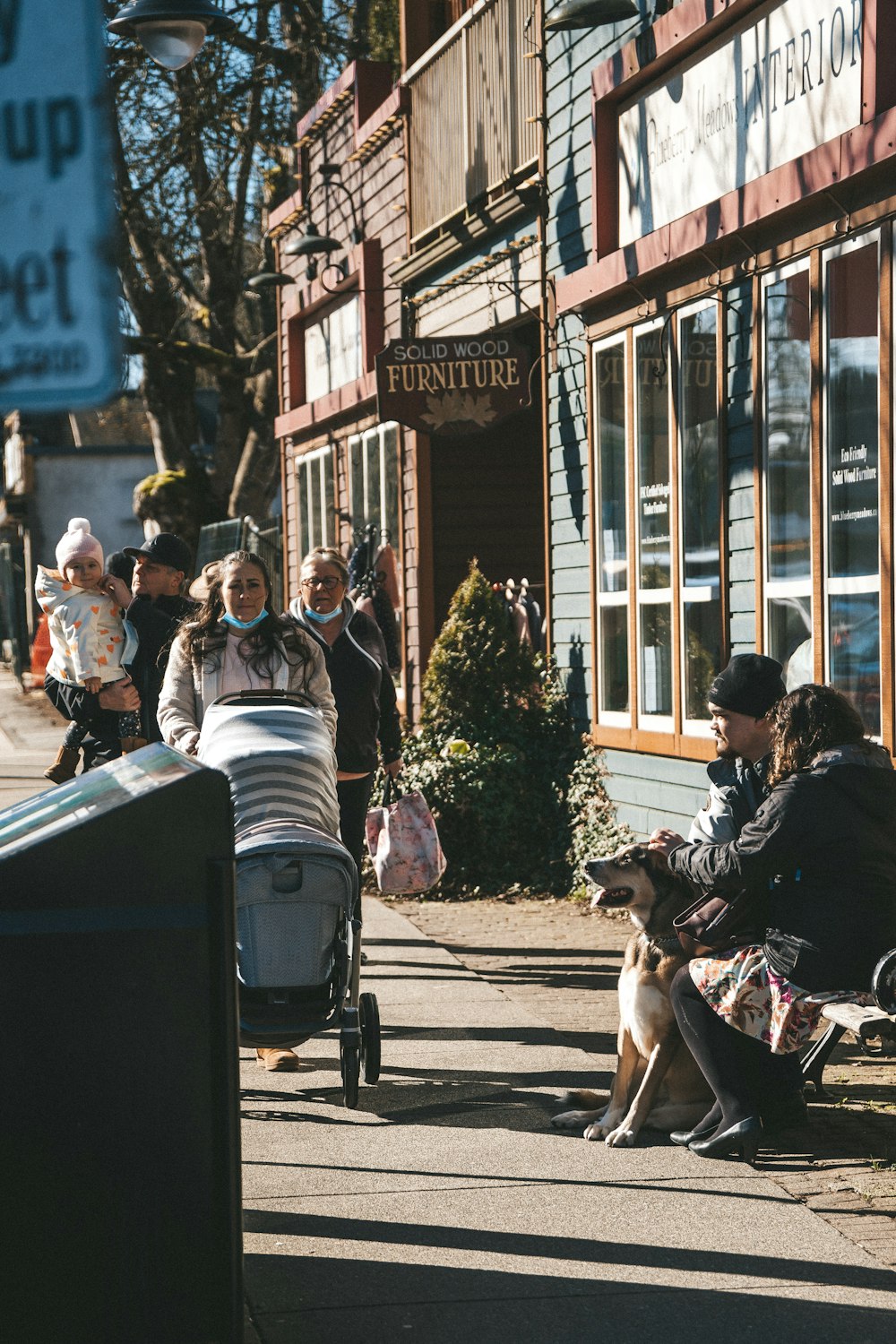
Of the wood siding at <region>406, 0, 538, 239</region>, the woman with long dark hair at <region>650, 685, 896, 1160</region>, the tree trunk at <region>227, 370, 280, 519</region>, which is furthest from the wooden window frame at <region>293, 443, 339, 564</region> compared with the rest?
the woman with long dark hair at <region>650, 685, 896, 1160</region>

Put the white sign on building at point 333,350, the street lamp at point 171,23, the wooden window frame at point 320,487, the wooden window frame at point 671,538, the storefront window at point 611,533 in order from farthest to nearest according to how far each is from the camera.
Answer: the wooden window frame at point 320,487, the white sign on building at point 333,350, the storefront window at point 611,533, the wooden window frame at point 671,538, the street lamp at point 171,23

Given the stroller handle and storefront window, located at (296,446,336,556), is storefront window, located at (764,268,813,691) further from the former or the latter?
storefront window, located at (296,446,336,556)

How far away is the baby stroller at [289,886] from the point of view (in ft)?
18.1

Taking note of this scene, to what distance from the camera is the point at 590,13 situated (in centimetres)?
898

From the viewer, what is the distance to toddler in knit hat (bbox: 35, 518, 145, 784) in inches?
299

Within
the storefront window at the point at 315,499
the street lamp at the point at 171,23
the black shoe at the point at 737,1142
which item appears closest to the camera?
the black shoe at the point at 737,1142

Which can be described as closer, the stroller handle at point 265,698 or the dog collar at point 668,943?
the dog collar at point 668,943

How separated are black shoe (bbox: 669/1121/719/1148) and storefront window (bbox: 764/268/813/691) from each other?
3193 millimetres

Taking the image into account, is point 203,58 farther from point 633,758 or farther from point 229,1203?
point 229,1203

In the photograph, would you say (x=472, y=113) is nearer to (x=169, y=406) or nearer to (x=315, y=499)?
(x=315, y=499)

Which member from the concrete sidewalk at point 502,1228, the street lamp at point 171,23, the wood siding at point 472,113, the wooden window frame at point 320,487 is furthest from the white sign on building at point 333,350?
the concrete sidewalk at point 502,1228

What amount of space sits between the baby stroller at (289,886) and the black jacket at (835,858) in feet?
4.44

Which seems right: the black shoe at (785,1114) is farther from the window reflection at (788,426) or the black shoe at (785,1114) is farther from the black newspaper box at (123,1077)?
the window reflection at (788,426)

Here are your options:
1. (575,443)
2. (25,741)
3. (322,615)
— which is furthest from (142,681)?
(25,741)
